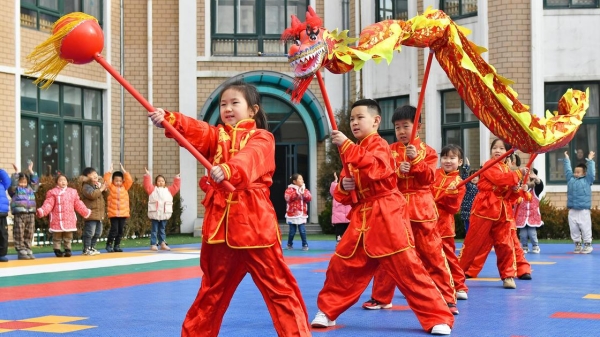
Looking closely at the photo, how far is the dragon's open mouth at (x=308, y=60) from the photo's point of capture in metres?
6.08

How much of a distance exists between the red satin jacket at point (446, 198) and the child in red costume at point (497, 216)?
862mm

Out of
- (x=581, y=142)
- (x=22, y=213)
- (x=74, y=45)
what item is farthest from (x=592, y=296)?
(x=581, y=142)

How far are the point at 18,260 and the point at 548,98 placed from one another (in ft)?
42.0

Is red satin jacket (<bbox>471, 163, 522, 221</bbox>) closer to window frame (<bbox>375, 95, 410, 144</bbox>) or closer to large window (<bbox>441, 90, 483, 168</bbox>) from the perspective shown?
large window (<bbox>441, 90, 483, 168</bbox>)

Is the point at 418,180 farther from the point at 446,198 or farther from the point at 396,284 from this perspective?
the point at 446,198

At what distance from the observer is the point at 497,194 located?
10.1 meters

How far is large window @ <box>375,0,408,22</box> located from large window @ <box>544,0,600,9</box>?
3919 mm

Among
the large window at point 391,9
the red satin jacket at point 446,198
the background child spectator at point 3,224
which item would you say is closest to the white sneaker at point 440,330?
the red satin jacket at point 446,198

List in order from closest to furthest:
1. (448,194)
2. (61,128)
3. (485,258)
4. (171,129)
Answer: (171,129) → (448,194) → (485,258) → (61,128)

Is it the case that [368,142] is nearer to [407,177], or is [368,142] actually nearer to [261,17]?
[407,177]

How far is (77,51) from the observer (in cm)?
524

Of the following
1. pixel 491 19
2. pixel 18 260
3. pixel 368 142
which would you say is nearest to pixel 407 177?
pixel 368 142

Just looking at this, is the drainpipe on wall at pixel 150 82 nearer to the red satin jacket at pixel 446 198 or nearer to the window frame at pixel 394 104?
the window frame at pixel 394 104

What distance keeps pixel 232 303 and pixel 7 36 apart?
13643mm
